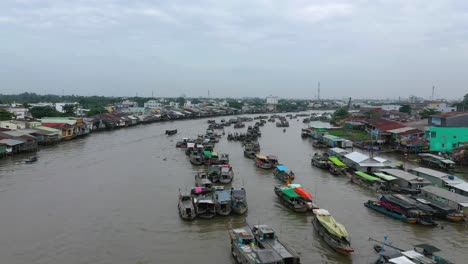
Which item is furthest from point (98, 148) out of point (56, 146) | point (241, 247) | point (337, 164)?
point (241, 247)

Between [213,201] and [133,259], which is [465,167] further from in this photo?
[133,259]

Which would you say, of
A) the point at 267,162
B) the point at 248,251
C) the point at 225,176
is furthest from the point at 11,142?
the point at 248,251

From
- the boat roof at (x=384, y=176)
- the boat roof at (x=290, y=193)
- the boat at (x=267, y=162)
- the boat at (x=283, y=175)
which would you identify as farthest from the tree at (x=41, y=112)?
the boat roof at (x=384, y=176)

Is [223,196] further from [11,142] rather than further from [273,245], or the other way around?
[11,142]

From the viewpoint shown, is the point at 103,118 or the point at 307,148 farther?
the point at 103,118

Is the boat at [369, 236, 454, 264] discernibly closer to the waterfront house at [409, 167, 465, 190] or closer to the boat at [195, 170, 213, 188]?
the waterfront house at [409, 167, 465, 190]

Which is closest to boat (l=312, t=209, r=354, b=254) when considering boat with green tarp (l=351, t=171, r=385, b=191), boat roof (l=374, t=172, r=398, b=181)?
boat with green tarp (l=351, t=171, r=385, b=191)

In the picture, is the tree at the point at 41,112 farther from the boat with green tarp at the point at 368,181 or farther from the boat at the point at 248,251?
the boat at the point at 248,251
